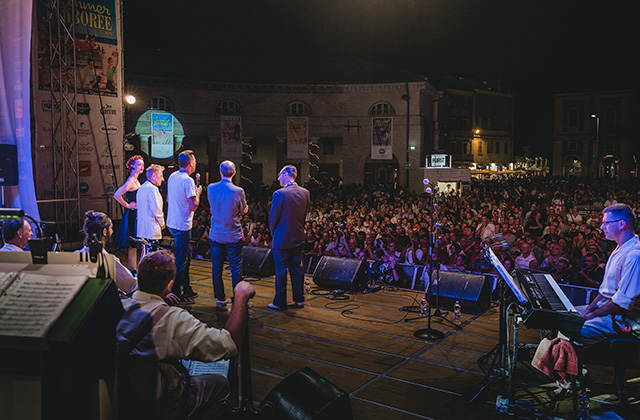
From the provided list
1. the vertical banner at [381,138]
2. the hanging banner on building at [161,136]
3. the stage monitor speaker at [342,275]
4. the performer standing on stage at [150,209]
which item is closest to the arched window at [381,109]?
the vertical banner at [381,138]

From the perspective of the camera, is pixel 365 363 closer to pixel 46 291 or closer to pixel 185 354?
pixel 185 354

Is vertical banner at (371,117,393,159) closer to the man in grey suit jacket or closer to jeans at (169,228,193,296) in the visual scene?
the man in grey suit jacket

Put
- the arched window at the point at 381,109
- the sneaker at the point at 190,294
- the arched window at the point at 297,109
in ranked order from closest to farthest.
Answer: the sneaker at the point at 190,294, the arched window at the point at 297,109, the arched window at the point at 381,109

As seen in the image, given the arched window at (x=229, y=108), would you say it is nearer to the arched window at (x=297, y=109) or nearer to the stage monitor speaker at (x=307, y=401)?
the arched window at (x=297, y=109)

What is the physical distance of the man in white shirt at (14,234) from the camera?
11.5 ft

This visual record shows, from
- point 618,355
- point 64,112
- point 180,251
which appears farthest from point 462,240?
point 64,112

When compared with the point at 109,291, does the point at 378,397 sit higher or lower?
lower

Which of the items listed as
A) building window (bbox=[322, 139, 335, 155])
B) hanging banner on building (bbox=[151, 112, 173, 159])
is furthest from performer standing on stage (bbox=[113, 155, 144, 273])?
building window (bbox=[322, 139, 335, 155])

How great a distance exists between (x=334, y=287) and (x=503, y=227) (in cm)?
447

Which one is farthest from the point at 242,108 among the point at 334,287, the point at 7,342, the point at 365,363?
the point at 7,342

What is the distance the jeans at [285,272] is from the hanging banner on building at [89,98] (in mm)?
6197

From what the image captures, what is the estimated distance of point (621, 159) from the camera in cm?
4778

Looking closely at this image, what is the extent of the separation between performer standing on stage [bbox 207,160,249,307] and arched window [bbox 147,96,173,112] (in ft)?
73.5

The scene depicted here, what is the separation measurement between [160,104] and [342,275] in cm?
2296
